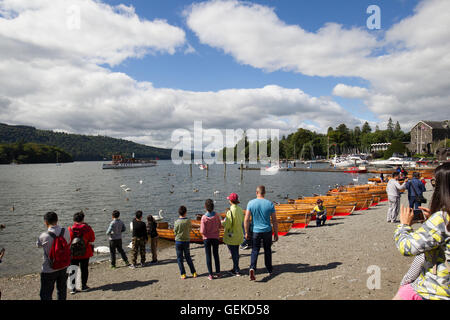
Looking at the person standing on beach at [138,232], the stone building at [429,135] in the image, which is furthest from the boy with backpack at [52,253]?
the stone building at [429,135]

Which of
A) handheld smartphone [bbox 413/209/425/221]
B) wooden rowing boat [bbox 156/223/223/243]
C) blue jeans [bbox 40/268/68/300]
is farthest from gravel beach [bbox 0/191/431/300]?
handheld smartphone [bbox 413/209/425/221]

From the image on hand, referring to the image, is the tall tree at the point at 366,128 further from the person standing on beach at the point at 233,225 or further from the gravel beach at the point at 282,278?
the person standing on beach at the point at 233,225

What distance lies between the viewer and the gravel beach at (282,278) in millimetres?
6887

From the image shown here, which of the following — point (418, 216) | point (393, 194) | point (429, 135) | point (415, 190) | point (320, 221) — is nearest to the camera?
point (418, 216)

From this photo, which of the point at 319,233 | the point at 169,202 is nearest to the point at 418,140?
the point at 169,202

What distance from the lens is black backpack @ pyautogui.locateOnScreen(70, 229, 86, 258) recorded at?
748 centimetres

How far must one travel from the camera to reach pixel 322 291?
6.79m

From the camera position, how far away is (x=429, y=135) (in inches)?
4072

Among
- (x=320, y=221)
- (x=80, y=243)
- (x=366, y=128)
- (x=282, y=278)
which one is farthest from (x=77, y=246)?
(x=366, y=128)

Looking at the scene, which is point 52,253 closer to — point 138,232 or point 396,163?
point 138,232

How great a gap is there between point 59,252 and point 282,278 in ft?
18.5

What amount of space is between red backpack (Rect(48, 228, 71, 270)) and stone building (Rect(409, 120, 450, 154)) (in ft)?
391

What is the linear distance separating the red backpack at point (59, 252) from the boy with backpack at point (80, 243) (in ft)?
5.74
